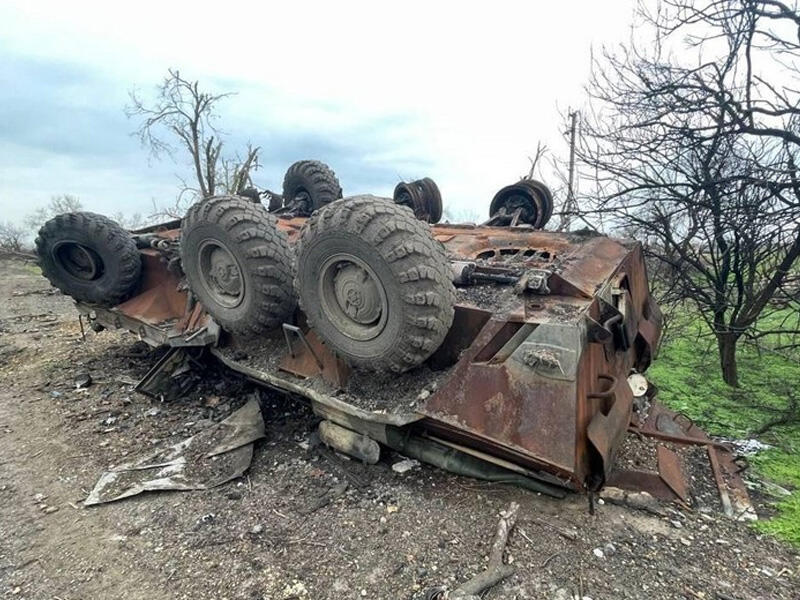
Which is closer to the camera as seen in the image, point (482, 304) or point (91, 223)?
point (482, 304)

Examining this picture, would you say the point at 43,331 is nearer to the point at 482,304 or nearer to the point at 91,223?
the point at 91,223

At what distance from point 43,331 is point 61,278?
2727 millimetres

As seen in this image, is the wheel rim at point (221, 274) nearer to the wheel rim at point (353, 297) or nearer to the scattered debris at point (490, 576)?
the wheel rim at point (353, 297)

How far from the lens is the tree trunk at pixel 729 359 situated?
6.14 m

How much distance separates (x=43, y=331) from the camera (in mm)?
7754

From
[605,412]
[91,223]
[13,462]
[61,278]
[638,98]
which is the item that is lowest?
[13,462]

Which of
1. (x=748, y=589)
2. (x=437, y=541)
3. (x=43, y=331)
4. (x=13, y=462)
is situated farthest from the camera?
(x=43, y=331)

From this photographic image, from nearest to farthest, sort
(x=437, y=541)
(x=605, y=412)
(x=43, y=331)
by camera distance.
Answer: (x=437, y=541) → (x=605, y=412) → (x=43, y=331)

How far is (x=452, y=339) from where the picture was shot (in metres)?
3.18

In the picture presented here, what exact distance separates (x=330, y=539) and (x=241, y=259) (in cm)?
197

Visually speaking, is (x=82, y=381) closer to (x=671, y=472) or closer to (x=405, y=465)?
(x=405, y=465)

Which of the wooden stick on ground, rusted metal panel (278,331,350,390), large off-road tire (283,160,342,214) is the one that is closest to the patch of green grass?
the wooden stick on ground

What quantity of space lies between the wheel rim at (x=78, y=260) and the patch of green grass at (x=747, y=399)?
6192mm

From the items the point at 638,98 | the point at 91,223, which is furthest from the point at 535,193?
the point at 91,223
